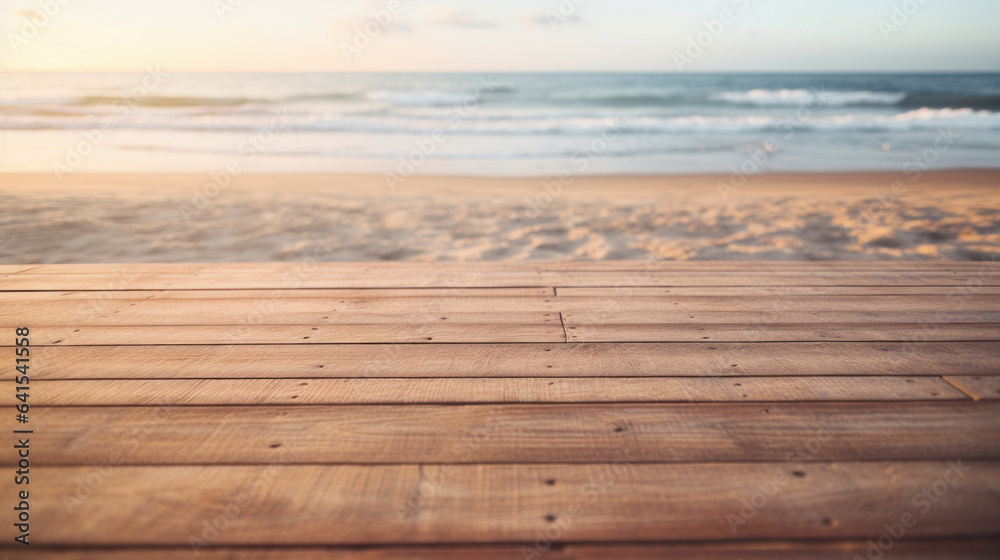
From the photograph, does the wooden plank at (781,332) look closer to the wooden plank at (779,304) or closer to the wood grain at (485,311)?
the wood grain at (485,311)

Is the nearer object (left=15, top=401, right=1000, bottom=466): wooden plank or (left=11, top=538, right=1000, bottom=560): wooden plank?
(left=11, top=538, right=1000, bottom=560): wooden plank

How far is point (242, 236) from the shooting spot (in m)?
4.29

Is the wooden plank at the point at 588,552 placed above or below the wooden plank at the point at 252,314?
below

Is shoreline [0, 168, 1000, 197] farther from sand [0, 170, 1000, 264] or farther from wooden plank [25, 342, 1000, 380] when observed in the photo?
wooden plank [25, 342, 1000, 380]

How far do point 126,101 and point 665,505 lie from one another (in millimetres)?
19238

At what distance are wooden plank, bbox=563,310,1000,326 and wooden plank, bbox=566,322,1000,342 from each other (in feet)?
0.10

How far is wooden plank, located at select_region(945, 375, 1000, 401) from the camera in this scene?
4.30 ft

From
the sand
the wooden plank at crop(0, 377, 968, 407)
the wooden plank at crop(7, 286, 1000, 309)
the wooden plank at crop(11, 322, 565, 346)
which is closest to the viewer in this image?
the wooden plank at crop(0, 377, 968, 407)

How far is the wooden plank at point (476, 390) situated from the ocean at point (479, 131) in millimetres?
5823

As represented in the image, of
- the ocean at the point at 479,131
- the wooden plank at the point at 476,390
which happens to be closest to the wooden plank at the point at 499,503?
the wooden plank at the point at 476,390

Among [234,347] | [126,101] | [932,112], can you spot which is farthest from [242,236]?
[932,112]

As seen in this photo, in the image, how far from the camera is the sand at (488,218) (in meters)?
3.88

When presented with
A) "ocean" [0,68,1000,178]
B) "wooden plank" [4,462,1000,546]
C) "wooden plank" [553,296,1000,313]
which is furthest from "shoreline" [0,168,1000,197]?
"wooden plank" [4,462,1000,546]

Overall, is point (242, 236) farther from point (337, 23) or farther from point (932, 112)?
point (932, 112)
